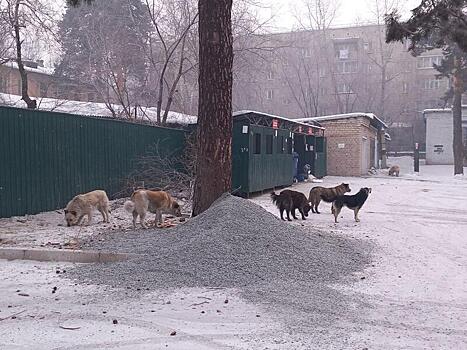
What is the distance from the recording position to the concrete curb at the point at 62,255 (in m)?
7.44

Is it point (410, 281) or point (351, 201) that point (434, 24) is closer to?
point (351, 201)

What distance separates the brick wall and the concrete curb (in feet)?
87.9

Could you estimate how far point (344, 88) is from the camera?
62000mm

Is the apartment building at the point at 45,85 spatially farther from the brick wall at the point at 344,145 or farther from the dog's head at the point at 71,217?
the dog's head at the point at 71,217

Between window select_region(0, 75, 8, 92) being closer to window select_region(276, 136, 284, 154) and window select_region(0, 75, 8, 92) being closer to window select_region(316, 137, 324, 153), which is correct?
window select_region(276, 136, 284, 154)

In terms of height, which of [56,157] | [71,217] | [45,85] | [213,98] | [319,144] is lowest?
[71,217]

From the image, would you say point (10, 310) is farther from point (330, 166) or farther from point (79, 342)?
point (330, 166)

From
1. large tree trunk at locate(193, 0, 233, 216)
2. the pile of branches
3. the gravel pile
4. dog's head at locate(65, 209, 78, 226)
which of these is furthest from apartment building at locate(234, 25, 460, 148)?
the gravel pile

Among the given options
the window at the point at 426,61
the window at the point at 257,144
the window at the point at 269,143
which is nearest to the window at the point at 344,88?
the window at the point at 426,61

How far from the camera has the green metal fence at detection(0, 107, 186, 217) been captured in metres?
11.4

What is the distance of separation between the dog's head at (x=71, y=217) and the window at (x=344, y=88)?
51079 millimetres

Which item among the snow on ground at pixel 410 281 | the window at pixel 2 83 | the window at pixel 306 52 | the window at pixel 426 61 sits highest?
the window at pixel 426 61

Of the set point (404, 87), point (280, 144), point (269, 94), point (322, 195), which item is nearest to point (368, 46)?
point (404, 87)

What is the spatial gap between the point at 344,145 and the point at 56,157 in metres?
23.0
